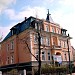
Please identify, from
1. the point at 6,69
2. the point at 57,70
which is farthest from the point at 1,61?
the point at 57,70

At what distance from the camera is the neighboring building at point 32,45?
35.2 metres

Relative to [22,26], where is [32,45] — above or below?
below

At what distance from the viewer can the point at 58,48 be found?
128 ft

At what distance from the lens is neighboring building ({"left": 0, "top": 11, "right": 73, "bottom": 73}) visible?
35.2m

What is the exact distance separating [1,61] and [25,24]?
14138 mm

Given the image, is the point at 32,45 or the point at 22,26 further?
the point at 22,26

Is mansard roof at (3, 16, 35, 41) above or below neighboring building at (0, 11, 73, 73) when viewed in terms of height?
above

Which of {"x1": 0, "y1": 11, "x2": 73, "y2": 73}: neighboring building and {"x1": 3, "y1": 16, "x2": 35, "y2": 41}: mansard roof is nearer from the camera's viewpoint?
{"x1": 0, "y1": 11, "x2": 73, "y2": 73}: neighboring building

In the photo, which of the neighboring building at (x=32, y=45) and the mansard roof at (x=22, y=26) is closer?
the neighboring building at (x=32, y=45)

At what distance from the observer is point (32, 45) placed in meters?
35.1

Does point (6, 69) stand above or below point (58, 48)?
below

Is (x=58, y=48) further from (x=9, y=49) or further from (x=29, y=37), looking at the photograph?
(x=9, y=49)

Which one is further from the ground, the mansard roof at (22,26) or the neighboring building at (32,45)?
the mansard roof at (22,26)

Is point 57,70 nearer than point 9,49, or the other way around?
point 57,70
